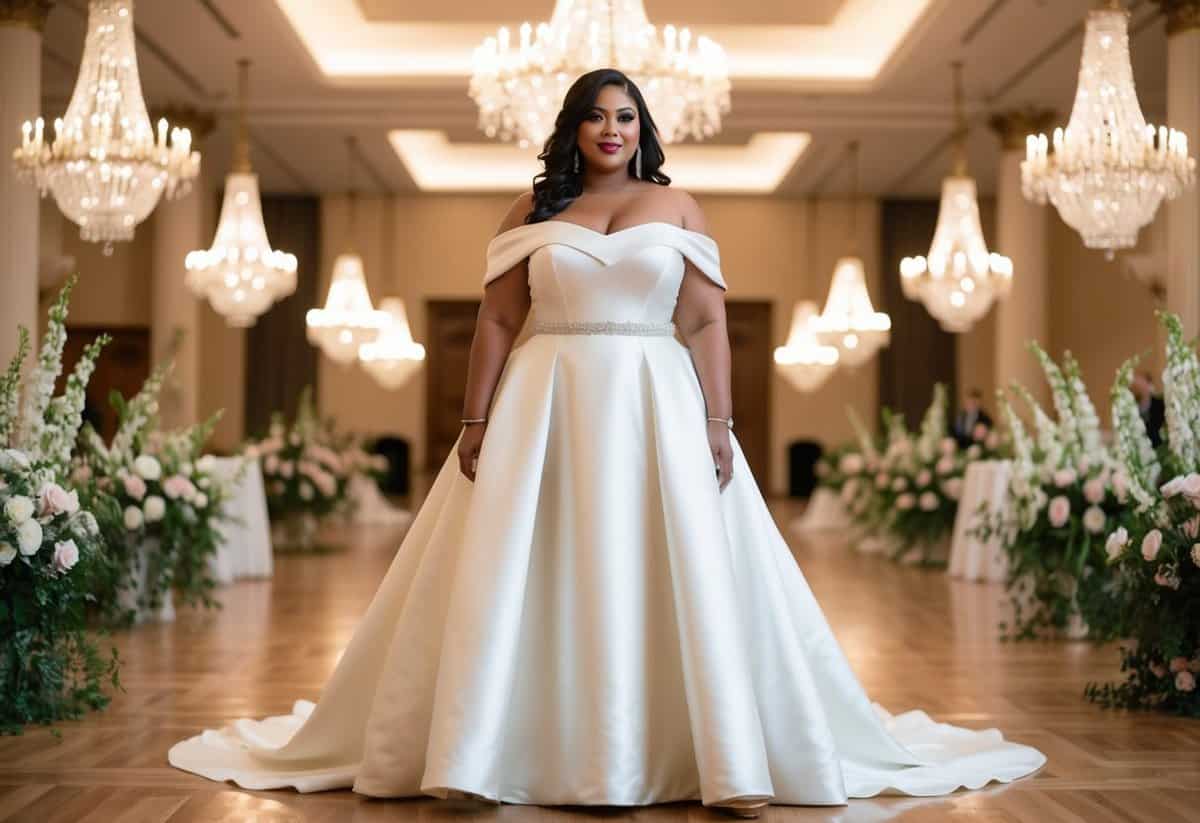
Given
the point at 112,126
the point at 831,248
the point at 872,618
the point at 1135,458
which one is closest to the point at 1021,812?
the point at 1135,458

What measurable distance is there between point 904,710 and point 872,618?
8.16 feet

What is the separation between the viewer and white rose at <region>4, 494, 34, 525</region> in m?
3.93

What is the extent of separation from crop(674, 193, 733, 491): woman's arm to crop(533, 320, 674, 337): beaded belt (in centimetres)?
8

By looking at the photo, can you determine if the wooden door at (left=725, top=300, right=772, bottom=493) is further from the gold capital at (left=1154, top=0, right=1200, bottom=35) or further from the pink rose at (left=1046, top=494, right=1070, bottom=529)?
the pink rose at (left=1046, top=494, right=1070, bottom=529)

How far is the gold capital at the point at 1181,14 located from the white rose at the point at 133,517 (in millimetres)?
7161

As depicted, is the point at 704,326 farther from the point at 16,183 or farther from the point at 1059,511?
the point at 16,183

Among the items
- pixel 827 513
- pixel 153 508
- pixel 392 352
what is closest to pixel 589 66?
pixel 153 508

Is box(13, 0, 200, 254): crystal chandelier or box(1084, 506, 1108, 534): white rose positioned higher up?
box(13, 0, 200, 254): crystal chandelier

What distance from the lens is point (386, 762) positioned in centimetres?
321

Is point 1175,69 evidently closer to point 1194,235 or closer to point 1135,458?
point 1194,235

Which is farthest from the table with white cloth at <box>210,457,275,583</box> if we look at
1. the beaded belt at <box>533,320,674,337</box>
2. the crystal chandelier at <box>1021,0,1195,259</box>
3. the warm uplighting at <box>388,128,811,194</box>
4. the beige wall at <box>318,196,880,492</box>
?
the beige wall at <box>318,196,880,492</box>

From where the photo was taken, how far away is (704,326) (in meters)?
3.44

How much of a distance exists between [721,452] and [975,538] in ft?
17.8

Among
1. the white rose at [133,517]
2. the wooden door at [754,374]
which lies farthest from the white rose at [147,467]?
the wooden door at [754,374]
